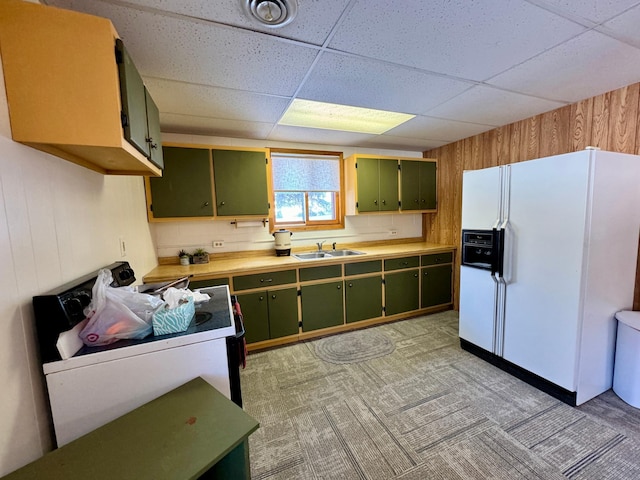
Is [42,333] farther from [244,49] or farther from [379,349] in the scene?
[379,349]

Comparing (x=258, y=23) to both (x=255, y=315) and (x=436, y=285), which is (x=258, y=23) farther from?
(x=436, y=285)

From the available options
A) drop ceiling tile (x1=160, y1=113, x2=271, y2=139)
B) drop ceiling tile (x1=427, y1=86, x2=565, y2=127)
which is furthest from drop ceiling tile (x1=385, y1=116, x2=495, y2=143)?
drop ceiling tile (x1=160, y1=113, x2=271, y2=139)

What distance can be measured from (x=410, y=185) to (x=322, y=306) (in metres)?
2.04

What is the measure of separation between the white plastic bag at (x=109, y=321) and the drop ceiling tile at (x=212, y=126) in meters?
1.83

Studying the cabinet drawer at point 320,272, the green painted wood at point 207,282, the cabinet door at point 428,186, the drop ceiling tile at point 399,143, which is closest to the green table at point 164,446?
the green painted wood at point 207,282

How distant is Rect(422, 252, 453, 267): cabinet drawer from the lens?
11.1 feet

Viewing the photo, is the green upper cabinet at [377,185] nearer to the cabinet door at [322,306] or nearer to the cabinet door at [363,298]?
the cabinet door at [363,298]

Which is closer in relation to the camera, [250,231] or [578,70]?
[578,70]

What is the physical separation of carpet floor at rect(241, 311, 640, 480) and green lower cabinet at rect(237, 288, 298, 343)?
0.27 m

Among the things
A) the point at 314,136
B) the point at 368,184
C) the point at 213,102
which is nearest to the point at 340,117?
the point at 314,136

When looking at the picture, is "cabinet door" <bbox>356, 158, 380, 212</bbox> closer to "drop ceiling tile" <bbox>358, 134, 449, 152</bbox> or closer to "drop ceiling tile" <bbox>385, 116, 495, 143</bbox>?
"drop ceiling tile" <bbox>358, 134, 449, 152</bbox>

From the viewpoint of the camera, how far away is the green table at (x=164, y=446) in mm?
748

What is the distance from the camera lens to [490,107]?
2.34 m

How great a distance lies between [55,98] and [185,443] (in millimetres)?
1243
